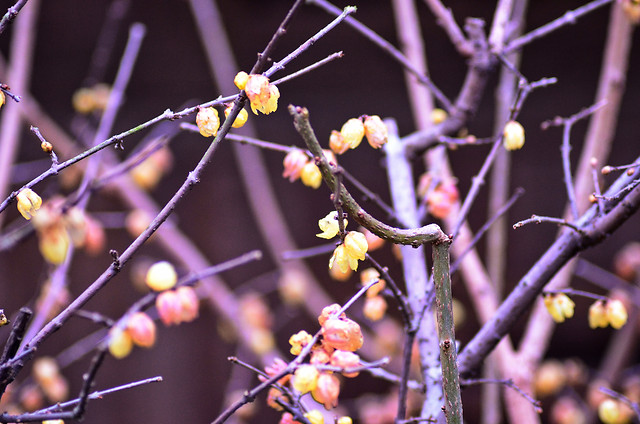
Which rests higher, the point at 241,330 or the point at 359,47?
the point at 359,47

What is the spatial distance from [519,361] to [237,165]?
5.10 feet

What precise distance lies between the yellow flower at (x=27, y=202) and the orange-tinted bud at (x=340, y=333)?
1.53ft

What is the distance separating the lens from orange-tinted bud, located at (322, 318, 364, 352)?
729 mm

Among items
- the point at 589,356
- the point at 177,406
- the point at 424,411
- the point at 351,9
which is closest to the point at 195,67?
the point at 177,406

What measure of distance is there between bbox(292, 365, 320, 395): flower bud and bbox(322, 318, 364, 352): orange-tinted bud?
4cm

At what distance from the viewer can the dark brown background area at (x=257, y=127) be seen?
2.31 m

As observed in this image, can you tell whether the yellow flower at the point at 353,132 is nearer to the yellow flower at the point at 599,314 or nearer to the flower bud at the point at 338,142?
the flower bud at the point at 338,142

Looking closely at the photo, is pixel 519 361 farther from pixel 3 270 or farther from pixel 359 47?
pixel 3 270

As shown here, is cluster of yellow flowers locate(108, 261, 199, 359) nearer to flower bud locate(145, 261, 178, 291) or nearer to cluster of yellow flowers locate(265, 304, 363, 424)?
flower bud locate(145, 261, 178, 291)

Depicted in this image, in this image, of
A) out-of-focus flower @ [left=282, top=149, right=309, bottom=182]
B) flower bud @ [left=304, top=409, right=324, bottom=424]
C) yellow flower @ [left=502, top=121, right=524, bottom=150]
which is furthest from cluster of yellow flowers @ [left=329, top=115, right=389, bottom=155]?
flower bud @ [left=304, top=409, right=324, bottom=424]

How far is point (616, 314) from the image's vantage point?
99 centimetres

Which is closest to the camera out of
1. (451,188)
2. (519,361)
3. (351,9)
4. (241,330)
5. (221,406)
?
(351,9)

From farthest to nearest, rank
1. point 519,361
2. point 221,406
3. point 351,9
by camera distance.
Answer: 1. point 221,406
2. point 519,361
3. point 351,9

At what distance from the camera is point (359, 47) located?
→ 2.36 meters
